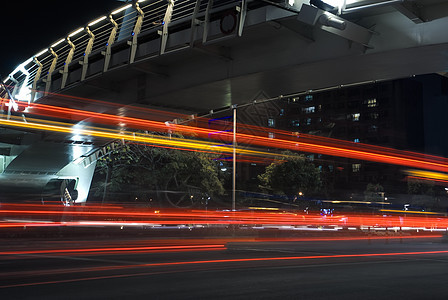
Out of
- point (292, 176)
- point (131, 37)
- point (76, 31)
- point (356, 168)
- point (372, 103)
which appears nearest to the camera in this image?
point (131, 37)

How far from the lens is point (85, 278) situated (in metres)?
9.84

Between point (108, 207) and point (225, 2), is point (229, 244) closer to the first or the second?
point (225, 2)

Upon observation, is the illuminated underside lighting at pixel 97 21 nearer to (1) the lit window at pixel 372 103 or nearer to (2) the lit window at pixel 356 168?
(2) the lit window at pixel 356 168

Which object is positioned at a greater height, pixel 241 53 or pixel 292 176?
pixel 241 53

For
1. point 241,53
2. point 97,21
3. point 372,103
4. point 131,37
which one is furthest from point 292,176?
point 372,103

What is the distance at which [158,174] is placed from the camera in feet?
122

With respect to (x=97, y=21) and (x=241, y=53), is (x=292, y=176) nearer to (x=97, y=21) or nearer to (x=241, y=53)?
(x=97, y=21)

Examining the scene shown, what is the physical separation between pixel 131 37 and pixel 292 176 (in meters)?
39.5

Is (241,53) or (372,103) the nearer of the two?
(241,53)

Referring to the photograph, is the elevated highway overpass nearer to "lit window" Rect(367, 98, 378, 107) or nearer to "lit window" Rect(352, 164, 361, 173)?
"lit window" Rect(352, 164, 361, 173)

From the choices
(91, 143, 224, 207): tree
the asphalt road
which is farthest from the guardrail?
(91, 143, 224, 207): tree

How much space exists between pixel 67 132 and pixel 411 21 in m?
20.0

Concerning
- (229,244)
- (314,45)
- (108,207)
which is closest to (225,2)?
(314,45)

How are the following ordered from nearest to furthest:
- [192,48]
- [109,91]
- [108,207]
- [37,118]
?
1. [192,48]
2. [109,91]
3. [37,118]
4. [108,207]
